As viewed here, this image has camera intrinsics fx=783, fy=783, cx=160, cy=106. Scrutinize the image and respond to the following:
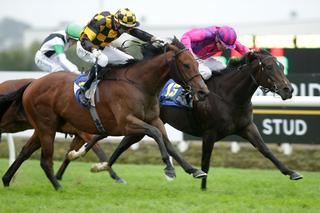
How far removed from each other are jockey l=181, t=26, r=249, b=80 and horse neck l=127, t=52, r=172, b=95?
723mm

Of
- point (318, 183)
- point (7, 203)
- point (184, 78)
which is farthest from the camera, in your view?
point (318, 183)

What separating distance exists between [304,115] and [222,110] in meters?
3.43

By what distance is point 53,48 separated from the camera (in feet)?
30.6

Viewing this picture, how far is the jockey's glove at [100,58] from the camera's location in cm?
766

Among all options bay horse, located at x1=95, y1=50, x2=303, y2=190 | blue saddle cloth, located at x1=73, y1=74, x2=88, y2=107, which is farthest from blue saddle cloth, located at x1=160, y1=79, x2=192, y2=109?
blue saddle cloth, located at x1=73, y1=74, x2=88, y2=107

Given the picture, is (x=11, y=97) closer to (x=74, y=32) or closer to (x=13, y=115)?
(x=13, y=115)

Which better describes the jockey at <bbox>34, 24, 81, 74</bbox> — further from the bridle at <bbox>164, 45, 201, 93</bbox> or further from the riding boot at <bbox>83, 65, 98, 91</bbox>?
the bridle at <bbox>164, 45, 201, 93</bbox>

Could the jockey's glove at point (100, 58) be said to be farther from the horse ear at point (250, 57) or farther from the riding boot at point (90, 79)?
the horse ear at point (250, 57)

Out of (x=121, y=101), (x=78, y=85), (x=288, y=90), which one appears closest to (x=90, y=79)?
(x=78, y=85)

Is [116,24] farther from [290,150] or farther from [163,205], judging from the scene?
[290,150]

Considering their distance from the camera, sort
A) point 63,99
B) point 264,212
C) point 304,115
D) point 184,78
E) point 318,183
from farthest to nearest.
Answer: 1. point 304,115
2. point 318,183
3. point 63,99
4. point 184,78
5. point 264,212

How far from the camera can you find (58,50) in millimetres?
9148

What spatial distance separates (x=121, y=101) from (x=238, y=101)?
1.33m

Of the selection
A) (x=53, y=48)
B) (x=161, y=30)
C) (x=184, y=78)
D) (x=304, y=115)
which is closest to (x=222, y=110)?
(x=184, y=78)
